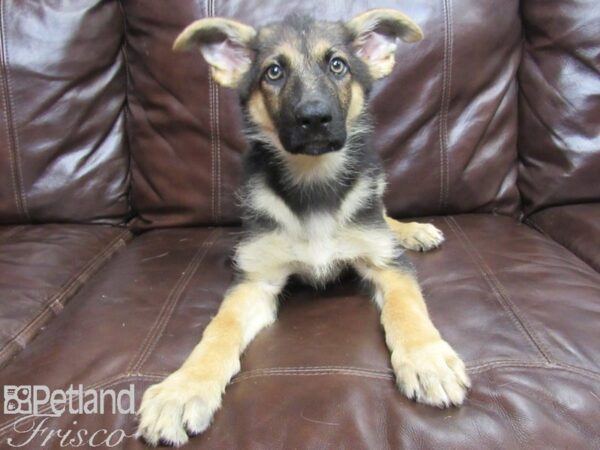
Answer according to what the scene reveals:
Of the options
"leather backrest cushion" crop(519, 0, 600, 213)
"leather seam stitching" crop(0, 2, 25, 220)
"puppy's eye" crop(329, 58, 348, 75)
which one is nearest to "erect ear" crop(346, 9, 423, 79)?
"puppy's eye" crop(329, 58, 348, 75)

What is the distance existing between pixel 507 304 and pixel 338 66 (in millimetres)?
1101

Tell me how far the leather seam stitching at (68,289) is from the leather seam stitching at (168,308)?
452 mm

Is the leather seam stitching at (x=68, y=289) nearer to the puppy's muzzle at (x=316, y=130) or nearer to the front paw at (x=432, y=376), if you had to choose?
the puppy's muzzle at (x=316, y=130)

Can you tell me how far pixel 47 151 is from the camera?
109 inches

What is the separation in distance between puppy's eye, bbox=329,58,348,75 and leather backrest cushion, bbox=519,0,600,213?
1.21 metres

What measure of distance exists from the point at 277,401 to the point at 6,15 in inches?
100

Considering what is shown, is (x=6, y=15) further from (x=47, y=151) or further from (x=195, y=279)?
(x=195, y=279)

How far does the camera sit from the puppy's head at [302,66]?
6.04 ft

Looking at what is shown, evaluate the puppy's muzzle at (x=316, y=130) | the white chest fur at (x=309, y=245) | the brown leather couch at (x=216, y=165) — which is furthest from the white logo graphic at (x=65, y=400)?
the puppy's muzzle at (x=316, y=130)

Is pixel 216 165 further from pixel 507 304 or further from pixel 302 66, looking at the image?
pixel 507 304

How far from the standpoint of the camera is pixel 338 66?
207cm

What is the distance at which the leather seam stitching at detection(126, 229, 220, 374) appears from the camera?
1.63m

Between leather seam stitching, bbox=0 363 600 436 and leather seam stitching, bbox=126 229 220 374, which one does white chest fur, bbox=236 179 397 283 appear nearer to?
leather seam stitching, bbox=126 229 220 374

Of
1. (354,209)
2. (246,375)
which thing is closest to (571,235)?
(354,209)
